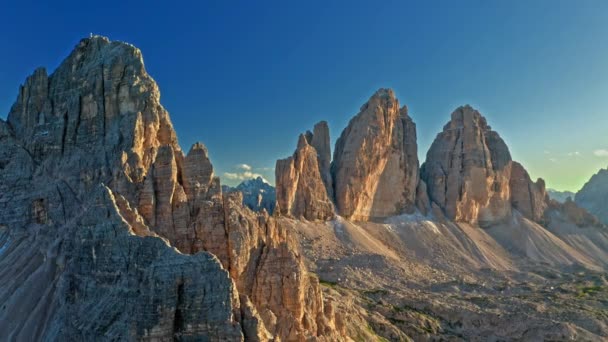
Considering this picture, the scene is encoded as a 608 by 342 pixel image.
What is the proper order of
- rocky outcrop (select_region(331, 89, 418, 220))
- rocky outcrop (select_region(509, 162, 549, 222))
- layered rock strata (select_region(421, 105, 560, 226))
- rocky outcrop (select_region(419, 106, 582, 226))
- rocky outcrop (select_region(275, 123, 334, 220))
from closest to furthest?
rocky outcrop (select_region(275, 123, 334, 220))
rocky outcrop (select_region(331, 89, 418, 220))
rocky outcrop (select_region(419, 106, 582, 226))
layered rock strata (select_region(421, 105, 560, 226))
rocky outcrop (select_region(509, 162, 549, 222))

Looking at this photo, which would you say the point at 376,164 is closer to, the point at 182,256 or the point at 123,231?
the point at 123,231

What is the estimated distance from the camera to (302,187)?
11756 cm

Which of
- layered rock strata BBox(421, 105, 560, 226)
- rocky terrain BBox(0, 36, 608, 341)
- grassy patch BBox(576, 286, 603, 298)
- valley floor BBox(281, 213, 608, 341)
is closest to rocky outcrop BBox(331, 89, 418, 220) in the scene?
valley floor BBox(281, 213, 608, 341)

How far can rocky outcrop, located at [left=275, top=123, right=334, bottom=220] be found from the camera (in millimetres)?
113938

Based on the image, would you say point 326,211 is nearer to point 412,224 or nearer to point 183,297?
point 412,224

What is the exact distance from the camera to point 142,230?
95.9 ft

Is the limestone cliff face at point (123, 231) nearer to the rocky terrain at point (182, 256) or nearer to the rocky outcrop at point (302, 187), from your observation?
the rocky terrain at point (182, 256)

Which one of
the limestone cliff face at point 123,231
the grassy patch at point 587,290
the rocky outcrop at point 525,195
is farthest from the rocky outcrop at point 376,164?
the limestone cliff face at point 123,231

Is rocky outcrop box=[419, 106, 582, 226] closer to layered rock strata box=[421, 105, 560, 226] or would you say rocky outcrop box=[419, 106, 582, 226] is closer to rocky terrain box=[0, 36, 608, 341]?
layered rock strata box=[421, 105, 560, 226]

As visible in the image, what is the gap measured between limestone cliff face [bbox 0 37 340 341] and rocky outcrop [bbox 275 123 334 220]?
65913 mm

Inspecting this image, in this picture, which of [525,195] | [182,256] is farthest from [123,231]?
[525,195]

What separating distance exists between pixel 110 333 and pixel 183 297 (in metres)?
3.80

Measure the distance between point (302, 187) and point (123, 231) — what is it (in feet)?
299

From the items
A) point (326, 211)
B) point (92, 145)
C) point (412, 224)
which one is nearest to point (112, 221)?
→ point (92, 145)
